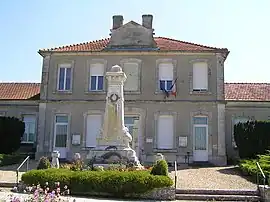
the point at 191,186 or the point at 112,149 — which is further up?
the point at 112,149

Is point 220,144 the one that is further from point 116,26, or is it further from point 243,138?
point 116,26

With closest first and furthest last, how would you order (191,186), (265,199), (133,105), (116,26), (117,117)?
(265,199)
(191,186)
(117,117)
(133,105)
(116,26)

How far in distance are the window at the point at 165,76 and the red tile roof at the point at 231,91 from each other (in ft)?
13.9

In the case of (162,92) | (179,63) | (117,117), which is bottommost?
(117,117)

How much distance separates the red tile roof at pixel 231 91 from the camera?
83.8ft

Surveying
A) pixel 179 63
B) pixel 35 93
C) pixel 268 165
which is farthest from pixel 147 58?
pixel 268 165

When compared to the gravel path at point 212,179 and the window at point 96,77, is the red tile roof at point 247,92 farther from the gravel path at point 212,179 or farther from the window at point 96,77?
the window at point 96,77

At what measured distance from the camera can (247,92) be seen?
26312 mm

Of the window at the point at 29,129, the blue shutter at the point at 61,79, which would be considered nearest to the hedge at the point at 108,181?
the blue shutter at the point at 61,79

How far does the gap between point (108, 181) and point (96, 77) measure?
13084 mm

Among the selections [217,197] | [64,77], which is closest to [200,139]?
[64,77]

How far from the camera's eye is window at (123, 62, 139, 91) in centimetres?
2388

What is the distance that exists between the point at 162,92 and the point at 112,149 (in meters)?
9.07

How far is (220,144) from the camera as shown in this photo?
22625 millimetres
